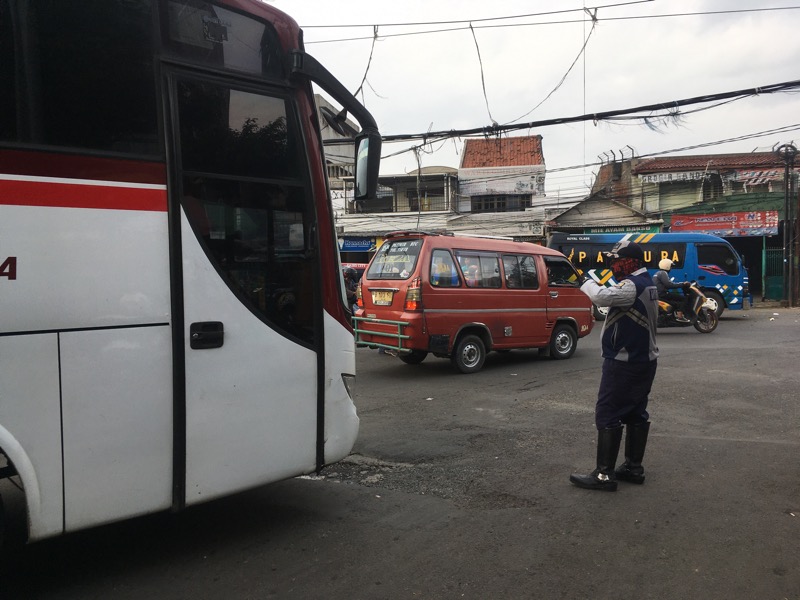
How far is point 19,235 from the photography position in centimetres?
264

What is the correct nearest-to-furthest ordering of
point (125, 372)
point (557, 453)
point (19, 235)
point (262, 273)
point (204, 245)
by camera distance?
1. point (19, 235)
2. point (125, 372)
3. point (204, 245)
4. point (262, 273)
5. point (557, 453)

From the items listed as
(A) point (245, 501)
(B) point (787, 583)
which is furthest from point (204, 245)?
(B) point (787, 583)

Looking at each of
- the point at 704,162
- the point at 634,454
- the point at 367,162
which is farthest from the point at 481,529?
the point at 704,162

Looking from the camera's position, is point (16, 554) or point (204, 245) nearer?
point (204, 245)

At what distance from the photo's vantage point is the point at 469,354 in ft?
31.5

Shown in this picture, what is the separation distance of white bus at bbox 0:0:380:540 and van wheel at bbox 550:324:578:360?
7.73 m

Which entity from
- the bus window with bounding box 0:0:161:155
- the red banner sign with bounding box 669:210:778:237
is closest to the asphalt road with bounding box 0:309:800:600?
the bus window with bounding box 0:0:161:155

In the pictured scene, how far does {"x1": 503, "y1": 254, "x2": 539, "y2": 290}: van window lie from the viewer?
10030mm

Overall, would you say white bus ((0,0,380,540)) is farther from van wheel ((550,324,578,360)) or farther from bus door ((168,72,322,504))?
van wheel ((550,324,578,360))

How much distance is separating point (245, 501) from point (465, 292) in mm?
5607

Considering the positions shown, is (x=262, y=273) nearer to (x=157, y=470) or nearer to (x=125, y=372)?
(x=125, y=372)

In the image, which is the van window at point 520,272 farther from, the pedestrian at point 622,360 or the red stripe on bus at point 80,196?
the red stripe on bus at point 80,196

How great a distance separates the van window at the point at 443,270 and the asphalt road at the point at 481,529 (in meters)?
2.81

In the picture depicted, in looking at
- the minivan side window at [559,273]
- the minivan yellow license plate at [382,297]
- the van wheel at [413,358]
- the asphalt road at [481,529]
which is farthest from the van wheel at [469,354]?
the asphalt road at [481,529]
